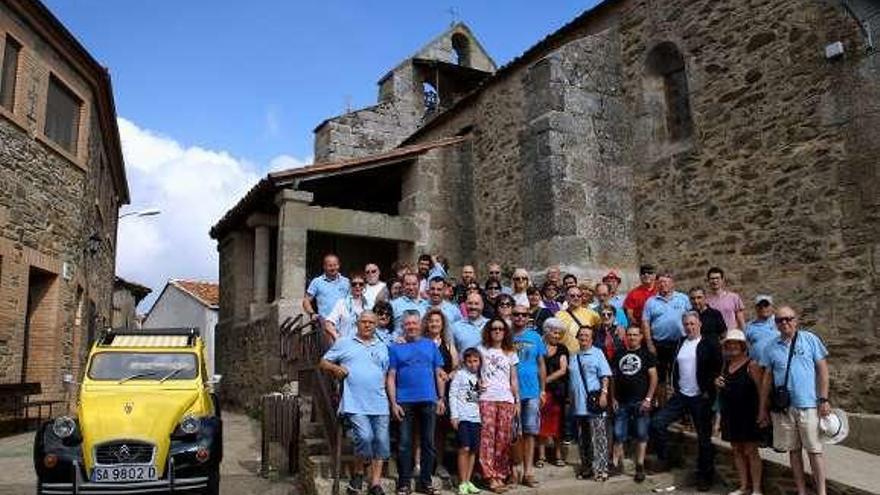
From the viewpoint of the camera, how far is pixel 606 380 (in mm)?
6613

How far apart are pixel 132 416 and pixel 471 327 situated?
3.17 meters

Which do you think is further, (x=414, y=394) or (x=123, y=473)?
(x=123, y=473)

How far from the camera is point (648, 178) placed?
10453mm

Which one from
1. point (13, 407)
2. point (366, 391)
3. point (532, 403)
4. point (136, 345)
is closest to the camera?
point (366, 391)

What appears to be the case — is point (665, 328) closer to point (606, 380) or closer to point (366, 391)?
point (606, 380)

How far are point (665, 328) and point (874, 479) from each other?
2.17 metres

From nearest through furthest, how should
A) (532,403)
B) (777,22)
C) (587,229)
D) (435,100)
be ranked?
(532,403) < (777,22) < (587,229) < (435,100)

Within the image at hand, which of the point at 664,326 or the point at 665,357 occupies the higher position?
the point at 664,326

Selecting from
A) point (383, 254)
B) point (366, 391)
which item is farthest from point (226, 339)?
point (366, 391)

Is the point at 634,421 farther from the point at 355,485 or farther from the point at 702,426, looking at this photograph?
the point at 355,485

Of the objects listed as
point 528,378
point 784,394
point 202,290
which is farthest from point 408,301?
point 202,290

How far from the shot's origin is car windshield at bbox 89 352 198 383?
709cm

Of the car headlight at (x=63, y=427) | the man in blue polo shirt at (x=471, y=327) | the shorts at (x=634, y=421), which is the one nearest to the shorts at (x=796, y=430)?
the shorts at (x=634, y=421)

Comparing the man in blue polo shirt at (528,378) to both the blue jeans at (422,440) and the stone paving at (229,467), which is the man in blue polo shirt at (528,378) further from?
the stone paving at (229,467)
